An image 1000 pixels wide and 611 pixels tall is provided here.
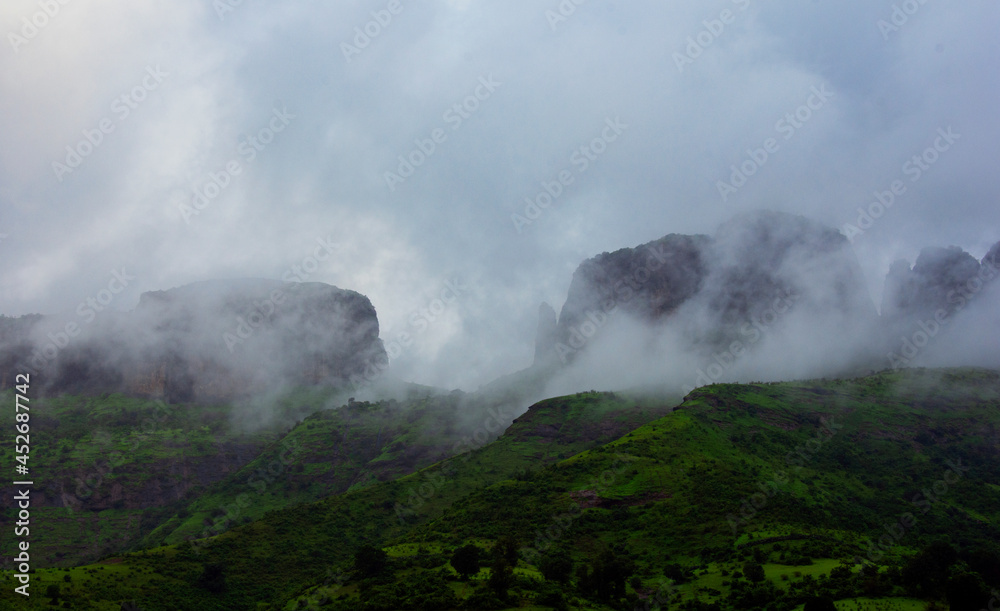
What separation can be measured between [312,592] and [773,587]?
185ft

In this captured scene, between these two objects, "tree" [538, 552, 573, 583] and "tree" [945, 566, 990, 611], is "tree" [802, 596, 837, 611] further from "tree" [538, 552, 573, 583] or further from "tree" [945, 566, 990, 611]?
"tree" [538, 552, 573, 583]

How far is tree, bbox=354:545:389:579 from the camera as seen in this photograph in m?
94.4

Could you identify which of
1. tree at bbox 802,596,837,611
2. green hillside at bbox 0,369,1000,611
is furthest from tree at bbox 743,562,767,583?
tree at bbox 802,596,837,611

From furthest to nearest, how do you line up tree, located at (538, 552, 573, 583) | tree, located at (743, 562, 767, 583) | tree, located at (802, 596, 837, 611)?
tree, located at (538, 552, 573, 583), tree, located at (743, 562, 767, 583), tree, located at (802, 596, 837, 611)

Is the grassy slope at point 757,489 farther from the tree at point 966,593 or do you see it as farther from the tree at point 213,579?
the tree at point 213,579

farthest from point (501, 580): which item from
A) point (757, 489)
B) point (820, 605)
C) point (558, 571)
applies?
point (757, 489)

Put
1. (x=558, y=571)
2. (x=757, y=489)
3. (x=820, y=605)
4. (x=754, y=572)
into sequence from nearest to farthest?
(x=820, y=605)
(x=754, y=572)
(x=558, y=571)
(x=757, y=489)

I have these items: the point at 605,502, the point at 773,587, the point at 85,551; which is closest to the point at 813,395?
the point at 605,502

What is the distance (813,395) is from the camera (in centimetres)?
18912

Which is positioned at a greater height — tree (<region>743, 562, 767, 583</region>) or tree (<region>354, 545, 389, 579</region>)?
tree (<region>354, 545, 389, 579</region>)

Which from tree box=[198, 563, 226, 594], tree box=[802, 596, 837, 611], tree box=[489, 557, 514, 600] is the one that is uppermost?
tree box=[489, 557, 514, 600]

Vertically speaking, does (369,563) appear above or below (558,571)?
above

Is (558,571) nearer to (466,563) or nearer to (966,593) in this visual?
(466,563)

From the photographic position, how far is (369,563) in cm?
9475
